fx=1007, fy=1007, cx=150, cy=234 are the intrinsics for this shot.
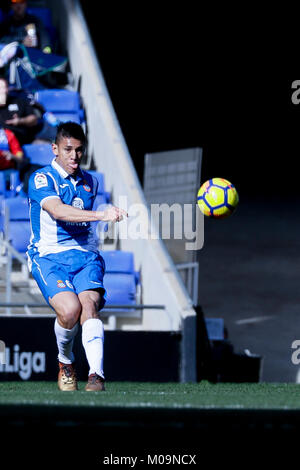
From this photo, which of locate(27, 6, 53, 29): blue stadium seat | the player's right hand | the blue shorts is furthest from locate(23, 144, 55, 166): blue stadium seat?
the player's right hand

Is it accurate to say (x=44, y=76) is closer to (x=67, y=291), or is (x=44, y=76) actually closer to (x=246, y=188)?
(x=246, y=188)

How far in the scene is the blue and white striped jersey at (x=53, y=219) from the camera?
5770 millimetres

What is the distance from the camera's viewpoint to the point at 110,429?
11.4 feet

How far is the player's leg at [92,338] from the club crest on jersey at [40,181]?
0.65 meters

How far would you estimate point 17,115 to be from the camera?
10742 millimetres

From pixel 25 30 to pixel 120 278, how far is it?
4.75m

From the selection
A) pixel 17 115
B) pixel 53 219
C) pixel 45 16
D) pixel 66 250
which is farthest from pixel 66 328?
pixel 45 16

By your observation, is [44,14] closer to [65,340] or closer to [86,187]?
[86,187]

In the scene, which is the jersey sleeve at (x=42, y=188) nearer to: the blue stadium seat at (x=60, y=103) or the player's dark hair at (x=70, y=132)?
the player's dark hair at (x=70, y=132)

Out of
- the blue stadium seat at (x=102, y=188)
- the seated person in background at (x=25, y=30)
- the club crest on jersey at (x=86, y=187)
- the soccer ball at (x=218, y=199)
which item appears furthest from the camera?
the seated person in background at (x=25, y=30)

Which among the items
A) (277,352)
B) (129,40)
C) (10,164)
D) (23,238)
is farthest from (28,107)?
(129,40)

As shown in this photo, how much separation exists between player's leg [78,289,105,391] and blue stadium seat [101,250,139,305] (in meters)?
3.30

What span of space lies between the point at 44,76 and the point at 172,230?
3520mm

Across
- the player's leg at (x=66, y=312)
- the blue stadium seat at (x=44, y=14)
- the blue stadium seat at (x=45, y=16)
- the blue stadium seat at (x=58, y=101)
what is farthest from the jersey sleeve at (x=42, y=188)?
the blue stadium seat at (x=44, y=14)
